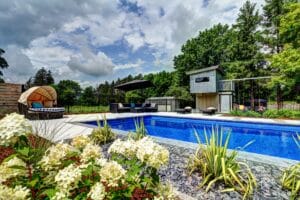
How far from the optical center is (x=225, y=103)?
1555 cm

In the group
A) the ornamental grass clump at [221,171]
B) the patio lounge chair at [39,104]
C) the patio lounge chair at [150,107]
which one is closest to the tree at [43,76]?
the patio lounge chair at [39,104]

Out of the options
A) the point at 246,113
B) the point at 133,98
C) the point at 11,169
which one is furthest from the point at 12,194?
the point at 133,98

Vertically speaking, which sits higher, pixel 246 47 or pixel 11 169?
pixel 246 47

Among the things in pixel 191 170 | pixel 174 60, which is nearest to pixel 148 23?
pixel 191 170

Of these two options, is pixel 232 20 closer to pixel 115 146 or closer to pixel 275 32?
pixel 275 32

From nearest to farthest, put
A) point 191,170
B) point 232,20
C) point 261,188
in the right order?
point 261,188, point 191,170, point 232,20

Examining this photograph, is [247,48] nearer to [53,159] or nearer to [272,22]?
[272,22]

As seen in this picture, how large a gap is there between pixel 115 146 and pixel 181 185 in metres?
1.81

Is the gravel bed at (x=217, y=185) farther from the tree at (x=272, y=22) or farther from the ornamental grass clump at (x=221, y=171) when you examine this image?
the tree at (x=272, y=22)

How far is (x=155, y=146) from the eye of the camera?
1.46 meters

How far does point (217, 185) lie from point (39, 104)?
500 inches

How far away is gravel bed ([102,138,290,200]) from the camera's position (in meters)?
2.74

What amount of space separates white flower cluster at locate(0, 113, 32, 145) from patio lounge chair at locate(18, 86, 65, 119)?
380 inches

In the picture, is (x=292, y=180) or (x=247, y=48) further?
(x=247, y=48)
